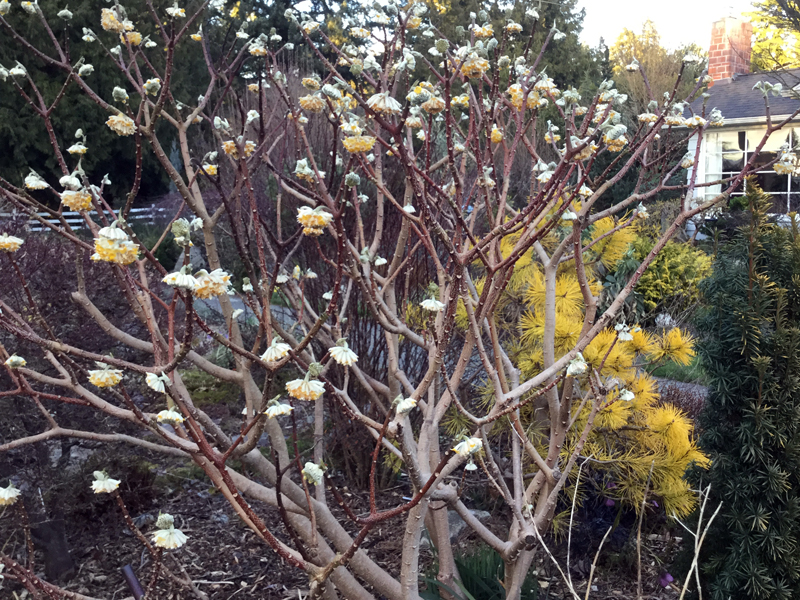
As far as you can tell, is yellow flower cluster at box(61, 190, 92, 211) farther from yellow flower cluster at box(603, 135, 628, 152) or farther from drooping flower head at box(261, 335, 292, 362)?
yellow flower cluster at box(603, 135, 628, 152)

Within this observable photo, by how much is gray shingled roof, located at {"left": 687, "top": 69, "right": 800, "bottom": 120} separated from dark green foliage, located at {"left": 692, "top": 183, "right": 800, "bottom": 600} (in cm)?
1070

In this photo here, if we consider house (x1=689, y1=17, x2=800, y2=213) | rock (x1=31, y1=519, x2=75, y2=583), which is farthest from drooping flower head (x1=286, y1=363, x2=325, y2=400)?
house (x1=689, y1=17, x2=800, y2=213)

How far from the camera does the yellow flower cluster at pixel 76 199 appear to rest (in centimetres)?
134

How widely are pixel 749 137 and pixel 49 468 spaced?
1393 cm

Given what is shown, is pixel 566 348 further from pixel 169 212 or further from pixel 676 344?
pixel 169 212

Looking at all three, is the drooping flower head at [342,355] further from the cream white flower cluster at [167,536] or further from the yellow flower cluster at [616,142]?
the yellow flower cluster at [616,142]

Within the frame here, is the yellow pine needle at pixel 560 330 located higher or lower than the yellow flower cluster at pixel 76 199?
lower

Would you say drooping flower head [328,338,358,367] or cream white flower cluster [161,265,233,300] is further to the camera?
drooping flower head [328,338,358,367]

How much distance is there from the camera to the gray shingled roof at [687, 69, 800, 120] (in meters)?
12.4

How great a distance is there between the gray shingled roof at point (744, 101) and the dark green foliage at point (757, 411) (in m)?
10.7

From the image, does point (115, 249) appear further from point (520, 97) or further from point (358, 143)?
point (520, 97)

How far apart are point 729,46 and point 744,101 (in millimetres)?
2367

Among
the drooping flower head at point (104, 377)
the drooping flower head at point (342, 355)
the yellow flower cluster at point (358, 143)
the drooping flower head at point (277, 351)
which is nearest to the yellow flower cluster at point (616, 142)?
the yellow flower cluster at point (358, 143)

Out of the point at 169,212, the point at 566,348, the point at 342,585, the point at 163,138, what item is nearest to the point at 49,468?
the point at 342,585
